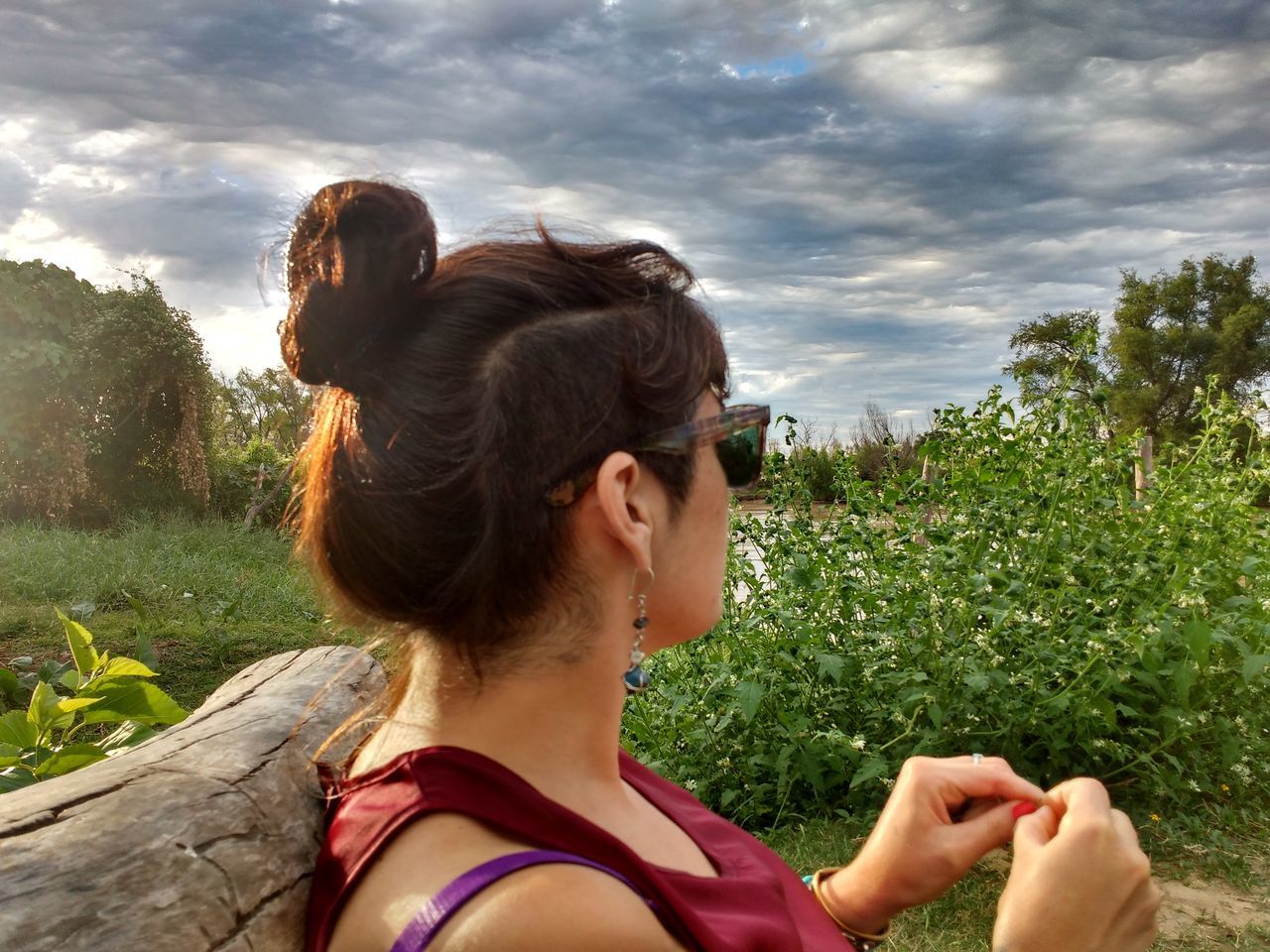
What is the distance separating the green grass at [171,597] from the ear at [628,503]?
137 inches

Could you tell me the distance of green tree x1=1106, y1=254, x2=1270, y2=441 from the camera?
34.4 metres

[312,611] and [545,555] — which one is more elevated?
[545,555]

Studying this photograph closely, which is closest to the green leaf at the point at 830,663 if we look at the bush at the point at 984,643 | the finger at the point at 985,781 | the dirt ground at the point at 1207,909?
the bush at the point at 984,643

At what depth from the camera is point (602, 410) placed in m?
1.26

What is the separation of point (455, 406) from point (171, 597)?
7.98m

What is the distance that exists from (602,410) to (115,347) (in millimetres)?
13371

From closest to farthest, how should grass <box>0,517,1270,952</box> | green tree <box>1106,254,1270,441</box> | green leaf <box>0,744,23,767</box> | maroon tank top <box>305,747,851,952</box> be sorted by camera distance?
maroon tank top <box>305,747,851,952</box> < green leaf <box>0,744,23,767</box> < grass <box>0,517,1270,952</box> < green tree <box>1106,254,1270,441</box>

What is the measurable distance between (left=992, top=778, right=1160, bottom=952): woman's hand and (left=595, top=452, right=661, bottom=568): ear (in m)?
0.66

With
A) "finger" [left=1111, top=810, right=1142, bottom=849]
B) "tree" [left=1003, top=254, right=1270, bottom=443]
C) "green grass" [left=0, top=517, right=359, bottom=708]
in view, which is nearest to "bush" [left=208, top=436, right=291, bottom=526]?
"green grass" [left=0, top=517, right=359, bottom=708]

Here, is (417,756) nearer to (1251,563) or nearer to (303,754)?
(303,754)

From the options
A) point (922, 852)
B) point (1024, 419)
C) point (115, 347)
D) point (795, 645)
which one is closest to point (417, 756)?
point (922, 852)

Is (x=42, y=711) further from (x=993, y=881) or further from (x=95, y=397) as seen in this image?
(x=95, y=397)

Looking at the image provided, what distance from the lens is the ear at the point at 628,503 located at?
123 cm

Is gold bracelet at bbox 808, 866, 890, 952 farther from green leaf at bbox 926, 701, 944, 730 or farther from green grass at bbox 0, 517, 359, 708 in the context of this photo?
green grass at bbox 0, 517, 359, 708
